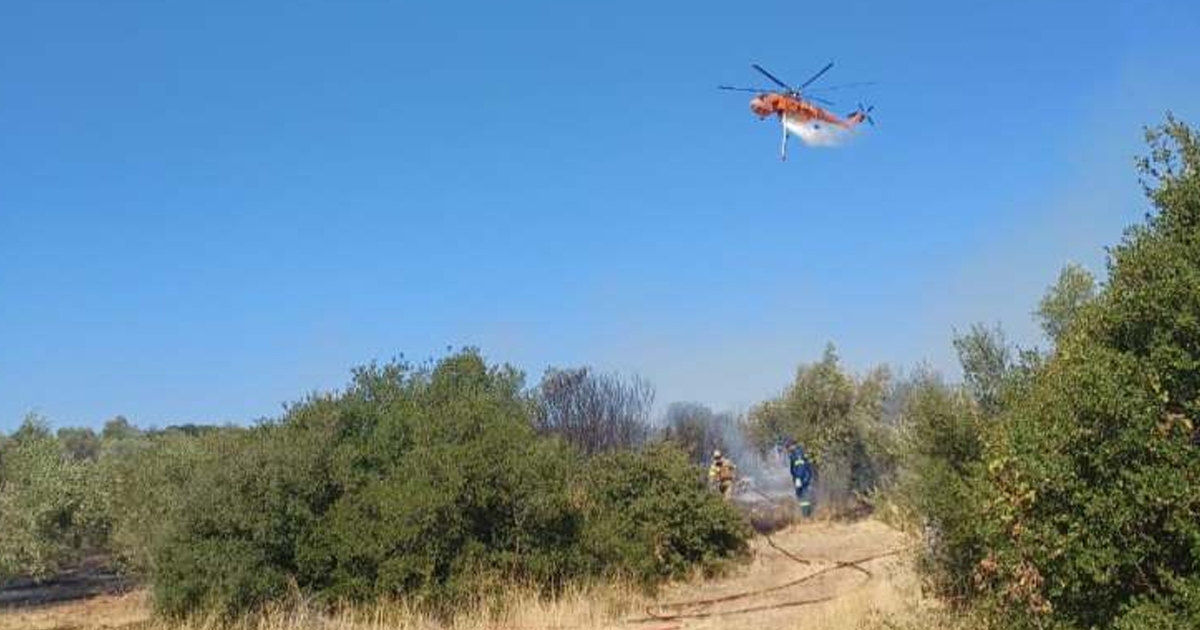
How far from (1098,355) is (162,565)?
1253cm

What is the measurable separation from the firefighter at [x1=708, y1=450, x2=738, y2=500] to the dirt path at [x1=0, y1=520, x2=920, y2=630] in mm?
1213

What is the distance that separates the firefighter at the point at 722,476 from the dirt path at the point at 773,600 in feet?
3.98

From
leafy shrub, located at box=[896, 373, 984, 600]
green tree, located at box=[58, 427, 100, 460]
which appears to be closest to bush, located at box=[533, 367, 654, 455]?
leafy shrub, located at box=[896, 373, 984, 600]

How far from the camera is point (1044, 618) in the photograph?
7.11 meters

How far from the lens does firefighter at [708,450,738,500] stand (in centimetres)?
2063

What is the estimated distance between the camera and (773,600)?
14.8 meters

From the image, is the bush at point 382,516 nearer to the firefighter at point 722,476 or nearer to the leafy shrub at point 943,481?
the firefighter at point 722,476

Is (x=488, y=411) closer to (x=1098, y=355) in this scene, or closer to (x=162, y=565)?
(x=162, y=565)

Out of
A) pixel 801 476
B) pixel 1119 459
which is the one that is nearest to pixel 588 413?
pixel 801 476

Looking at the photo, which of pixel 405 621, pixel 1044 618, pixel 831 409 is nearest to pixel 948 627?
pixel 1044 618

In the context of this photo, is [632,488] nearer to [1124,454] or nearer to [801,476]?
[801,476]

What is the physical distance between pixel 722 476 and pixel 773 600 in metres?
7.43

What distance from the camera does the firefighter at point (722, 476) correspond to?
2063 centimetres

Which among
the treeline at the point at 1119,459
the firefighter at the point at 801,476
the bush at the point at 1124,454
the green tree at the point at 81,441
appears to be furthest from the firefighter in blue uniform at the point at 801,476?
the green tree at the point at 81,441
